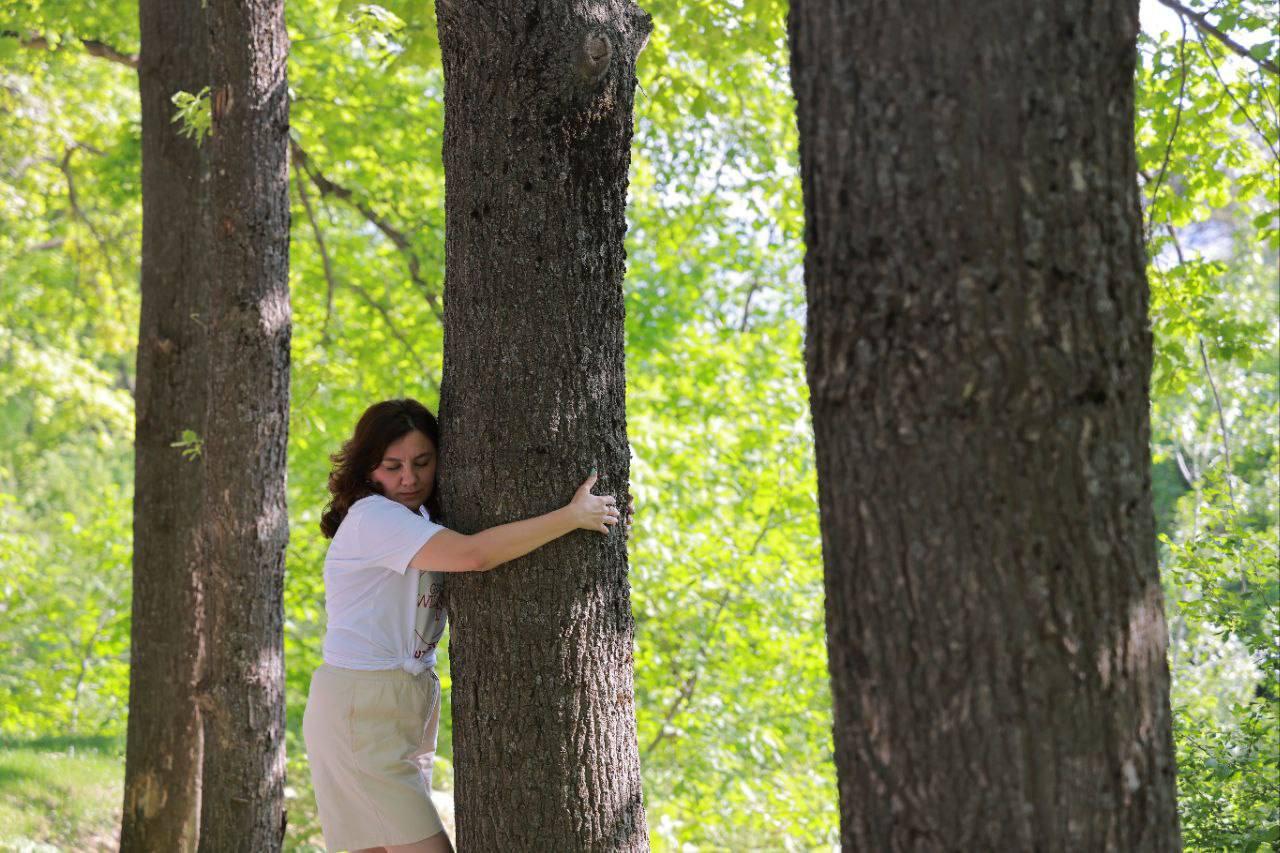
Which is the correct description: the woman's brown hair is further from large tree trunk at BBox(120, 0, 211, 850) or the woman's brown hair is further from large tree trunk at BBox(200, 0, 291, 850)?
large tree trunk at BBox(120, 0, 211, 850)

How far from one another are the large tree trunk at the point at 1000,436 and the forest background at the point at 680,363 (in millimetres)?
3091

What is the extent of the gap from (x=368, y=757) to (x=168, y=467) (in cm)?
309

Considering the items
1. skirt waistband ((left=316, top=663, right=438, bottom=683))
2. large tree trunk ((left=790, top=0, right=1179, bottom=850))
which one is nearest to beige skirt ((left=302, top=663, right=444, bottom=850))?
skirt waistband ((left=316, top=663, right=438, bottom=683))

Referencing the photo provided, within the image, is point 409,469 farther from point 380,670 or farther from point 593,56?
point 593,56

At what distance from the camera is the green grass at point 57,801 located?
7125 millimetres

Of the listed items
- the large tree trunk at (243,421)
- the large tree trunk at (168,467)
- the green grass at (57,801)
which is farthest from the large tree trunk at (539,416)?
the green grass at (57,801)

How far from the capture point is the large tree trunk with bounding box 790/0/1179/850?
196cm

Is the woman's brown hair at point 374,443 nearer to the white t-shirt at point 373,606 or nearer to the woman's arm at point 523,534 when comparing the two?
the white t-shirt at point 373,606

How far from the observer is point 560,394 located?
3.40 meters

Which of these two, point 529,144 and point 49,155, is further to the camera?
point 49,155

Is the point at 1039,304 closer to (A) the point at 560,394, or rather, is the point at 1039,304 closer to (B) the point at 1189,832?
(A) the point at 560,394

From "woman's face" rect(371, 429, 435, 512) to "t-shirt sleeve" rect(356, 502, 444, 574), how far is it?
117mm

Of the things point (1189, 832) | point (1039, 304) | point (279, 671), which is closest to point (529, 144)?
point (1039, 304)

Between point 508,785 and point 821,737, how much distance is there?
29.7ft
